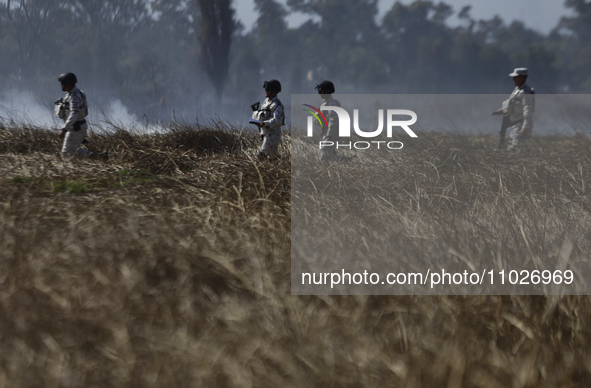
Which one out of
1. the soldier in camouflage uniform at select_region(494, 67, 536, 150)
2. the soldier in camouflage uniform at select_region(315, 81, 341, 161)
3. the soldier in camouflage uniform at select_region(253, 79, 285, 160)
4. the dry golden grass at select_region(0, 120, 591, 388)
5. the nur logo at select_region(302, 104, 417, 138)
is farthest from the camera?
the soldier in camouflage uniform at select_region(494, 67, 536, 150)

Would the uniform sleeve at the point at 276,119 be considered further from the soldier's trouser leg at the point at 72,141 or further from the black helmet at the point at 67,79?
the black helmet at the point at 67,79

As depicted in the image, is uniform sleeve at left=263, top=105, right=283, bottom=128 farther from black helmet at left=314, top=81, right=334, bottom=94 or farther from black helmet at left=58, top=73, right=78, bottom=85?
black helmet at left=58, top=73, right=78, bottom=85

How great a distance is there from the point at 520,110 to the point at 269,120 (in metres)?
3.84

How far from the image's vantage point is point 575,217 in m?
2.71

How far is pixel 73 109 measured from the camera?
20.1 ft

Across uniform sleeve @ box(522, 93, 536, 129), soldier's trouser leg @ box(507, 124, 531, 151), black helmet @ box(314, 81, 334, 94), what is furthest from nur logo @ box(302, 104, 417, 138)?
uniform sleeve @ box(522, 93, 536, 129)

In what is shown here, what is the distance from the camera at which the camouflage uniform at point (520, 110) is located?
20.1ft

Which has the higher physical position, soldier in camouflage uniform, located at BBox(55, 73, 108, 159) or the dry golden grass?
soldier in camouflage uniform, located at BBox(55, 73, 108, 159)

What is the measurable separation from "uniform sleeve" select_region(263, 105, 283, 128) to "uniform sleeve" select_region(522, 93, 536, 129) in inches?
138

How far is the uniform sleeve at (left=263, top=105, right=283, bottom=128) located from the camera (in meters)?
5.74

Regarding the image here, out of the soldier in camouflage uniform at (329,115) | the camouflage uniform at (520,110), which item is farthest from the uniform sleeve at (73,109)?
the camouflage uniform at (520,110)

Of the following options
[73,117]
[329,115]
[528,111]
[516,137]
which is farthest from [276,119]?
[528,111]

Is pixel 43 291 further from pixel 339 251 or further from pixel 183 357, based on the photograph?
pixel 339 251

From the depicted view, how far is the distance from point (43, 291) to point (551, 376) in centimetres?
216
